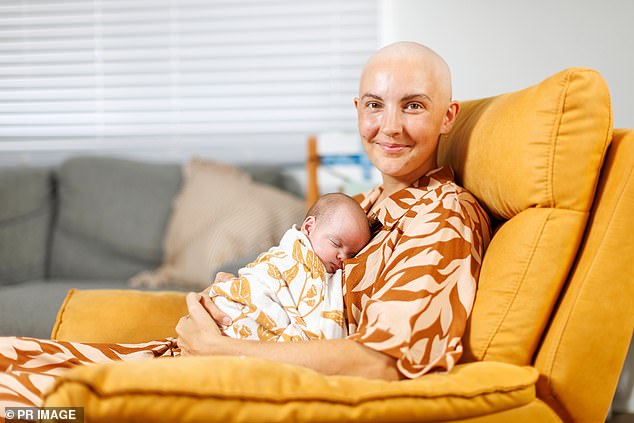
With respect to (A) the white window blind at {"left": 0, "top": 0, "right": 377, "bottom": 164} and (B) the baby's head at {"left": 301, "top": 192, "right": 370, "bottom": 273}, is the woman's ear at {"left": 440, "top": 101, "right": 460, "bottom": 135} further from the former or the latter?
(A) the white window blind at {"left": 0, "top": 0, "right": 377, "bottom": 164}

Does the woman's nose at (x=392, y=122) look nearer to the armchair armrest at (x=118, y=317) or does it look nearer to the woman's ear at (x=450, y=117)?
the woman's ear at (x=450, y=117)

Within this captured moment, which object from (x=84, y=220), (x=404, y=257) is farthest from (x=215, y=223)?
(x=404, y=257)

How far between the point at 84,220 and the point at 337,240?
247cm

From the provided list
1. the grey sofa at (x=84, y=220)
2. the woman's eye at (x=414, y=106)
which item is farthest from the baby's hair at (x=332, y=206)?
the grey sofa at (x=84, y=220)

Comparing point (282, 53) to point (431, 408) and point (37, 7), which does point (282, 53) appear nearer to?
point (37, 7)

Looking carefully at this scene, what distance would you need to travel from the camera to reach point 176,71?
4.16 metres

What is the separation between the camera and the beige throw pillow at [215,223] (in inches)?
136

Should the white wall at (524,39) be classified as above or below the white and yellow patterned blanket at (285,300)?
above

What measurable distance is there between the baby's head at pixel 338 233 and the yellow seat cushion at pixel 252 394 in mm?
431

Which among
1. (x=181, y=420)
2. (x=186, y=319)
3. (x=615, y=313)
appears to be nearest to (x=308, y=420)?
(x=181, y=420)

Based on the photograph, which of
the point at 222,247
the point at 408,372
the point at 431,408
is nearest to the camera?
the point at 431,408

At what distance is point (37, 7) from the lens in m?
4.21

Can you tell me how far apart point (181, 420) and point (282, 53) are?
→ 3.21 metres

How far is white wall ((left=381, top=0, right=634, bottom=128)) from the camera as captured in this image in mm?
2854
